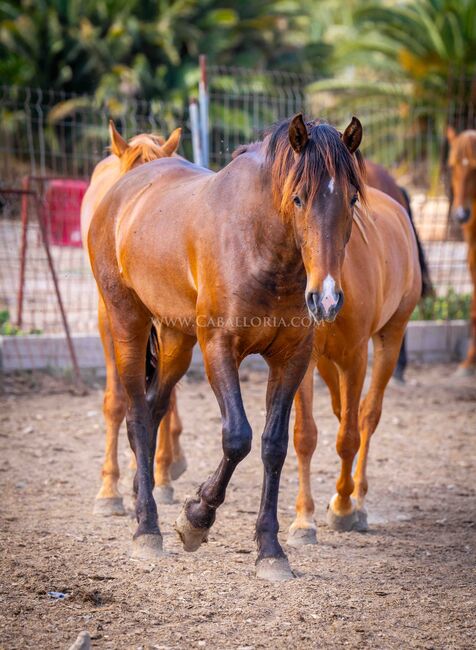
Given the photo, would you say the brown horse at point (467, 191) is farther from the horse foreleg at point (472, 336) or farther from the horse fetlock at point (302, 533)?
the horse fetlock at point (302, 533)

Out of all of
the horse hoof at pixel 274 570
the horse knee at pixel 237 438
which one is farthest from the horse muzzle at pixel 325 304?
the horse hoof at pixel 274 570

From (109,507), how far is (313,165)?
258cm

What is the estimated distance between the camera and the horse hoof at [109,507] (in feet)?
17.6

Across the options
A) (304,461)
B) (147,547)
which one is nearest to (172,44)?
(304,461)

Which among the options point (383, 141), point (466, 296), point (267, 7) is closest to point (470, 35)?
point (383, 141)

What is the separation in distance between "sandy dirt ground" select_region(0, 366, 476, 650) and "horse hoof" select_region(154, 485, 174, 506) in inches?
2.9

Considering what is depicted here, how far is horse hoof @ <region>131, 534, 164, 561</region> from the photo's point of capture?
15.1 ft

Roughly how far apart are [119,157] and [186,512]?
2.70m

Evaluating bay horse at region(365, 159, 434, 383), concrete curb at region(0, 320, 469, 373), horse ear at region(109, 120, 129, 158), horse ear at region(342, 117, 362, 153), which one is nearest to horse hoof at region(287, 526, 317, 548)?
horse ear at region(342, 117, 362, 153)

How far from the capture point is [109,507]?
5418 millimetres

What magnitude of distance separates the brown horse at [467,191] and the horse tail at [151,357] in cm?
482

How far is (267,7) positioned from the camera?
22609mm

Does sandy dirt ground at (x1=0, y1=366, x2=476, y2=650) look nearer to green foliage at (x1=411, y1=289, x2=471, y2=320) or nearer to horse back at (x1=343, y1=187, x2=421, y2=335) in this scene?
horse back at (x1=343, y1=187, x2=421, y2=335)

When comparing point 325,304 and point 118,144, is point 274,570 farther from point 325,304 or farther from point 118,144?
point 118,144
